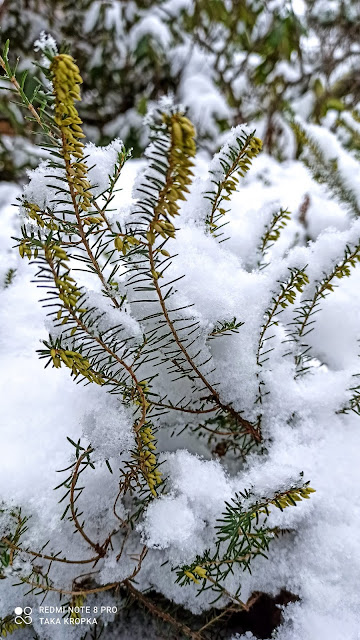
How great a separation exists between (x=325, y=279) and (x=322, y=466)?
0.26 metres

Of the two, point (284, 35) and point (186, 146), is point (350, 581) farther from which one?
point (284, 35)

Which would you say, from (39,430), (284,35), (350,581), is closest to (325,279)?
(350,581)

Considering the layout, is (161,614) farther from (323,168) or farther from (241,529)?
(323,168)

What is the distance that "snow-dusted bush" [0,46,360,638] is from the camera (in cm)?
48

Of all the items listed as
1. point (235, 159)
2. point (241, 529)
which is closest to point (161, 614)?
point (241, 529)

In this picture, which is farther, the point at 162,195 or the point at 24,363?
the point at 24,363

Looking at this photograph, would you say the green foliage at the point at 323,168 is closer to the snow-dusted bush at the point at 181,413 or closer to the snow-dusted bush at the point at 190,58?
the snow-dusted bush at the point at 181,413

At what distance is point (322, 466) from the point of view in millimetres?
609

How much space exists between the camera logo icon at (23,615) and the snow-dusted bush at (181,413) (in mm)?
12

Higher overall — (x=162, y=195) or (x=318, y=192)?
(x=318, y=192)

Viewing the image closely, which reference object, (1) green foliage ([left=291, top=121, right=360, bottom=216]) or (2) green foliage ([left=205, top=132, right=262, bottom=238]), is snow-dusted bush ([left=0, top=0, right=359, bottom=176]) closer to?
(1) green foliage ([left=291, top=121, right=360, bottom=216])

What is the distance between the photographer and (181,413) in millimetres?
628

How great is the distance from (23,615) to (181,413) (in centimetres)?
33

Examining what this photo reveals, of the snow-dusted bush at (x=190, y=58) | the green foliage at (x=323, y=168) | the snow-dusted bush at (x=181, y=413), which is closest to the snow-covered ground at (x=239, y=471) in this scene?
the snow-dusted bush at (x=181, y=413)
